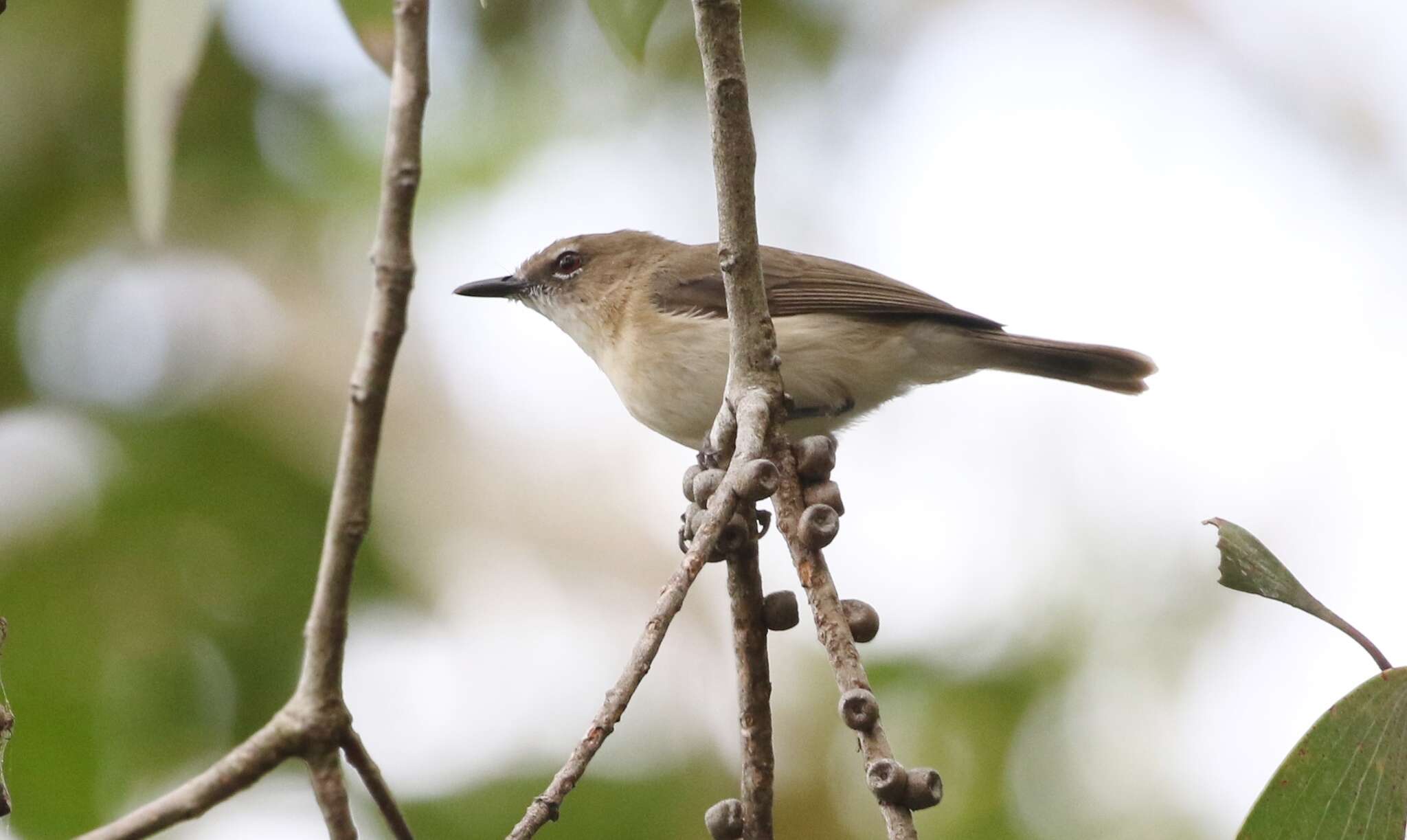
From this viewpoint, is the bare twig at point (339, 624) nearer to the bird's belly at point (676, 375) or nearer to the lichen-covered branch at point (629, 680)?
the lichen-covered branch at point (629, 680)

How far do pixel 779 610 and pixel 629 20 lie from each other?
114 cm

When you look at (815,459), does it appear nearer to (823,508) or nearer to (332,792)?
(823,508)

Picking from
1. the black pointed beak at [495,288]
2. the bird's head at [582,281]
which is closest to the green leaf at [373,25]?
the bird's head at [582,281]

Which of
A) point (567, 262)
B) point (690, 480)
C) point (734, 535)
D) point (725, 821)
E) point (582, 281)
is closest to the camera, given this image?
point (725, 821)

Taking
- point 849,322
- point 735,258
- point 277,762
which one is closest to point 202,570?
point 849,322

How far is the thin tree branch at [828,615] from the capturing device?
1.76 m

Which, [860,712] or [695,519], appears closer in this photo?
[860,712]

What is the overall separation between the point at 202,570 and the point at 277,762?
4.61 m

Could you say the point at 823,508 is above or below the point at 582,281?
below

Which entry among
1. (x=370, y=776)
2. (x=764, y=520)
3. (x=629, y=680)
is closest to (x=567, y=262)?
(x=764, y=520)

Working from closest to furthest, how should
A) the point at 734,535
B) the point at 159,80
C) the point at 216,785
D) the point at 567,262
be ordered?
1. the point at 216,785
2. the point at 159,80
3. the point at 734,535
4. the point at 567,262

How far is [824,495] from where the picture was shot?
238 centimetres

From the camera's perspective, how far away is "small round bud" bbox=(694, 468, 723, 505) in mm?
2482

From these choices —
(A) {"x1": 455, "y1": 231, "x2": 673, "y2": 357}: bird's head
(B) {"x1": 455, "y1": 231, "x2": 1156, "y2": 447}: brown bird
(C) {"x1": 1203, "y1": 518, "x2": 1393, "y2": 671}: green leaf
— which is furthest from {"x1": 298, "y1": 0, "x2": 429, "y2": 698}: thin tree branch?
(A) {"x1": 455, "y1": 231, "x2": 673, "y2": 357}: bird's head
